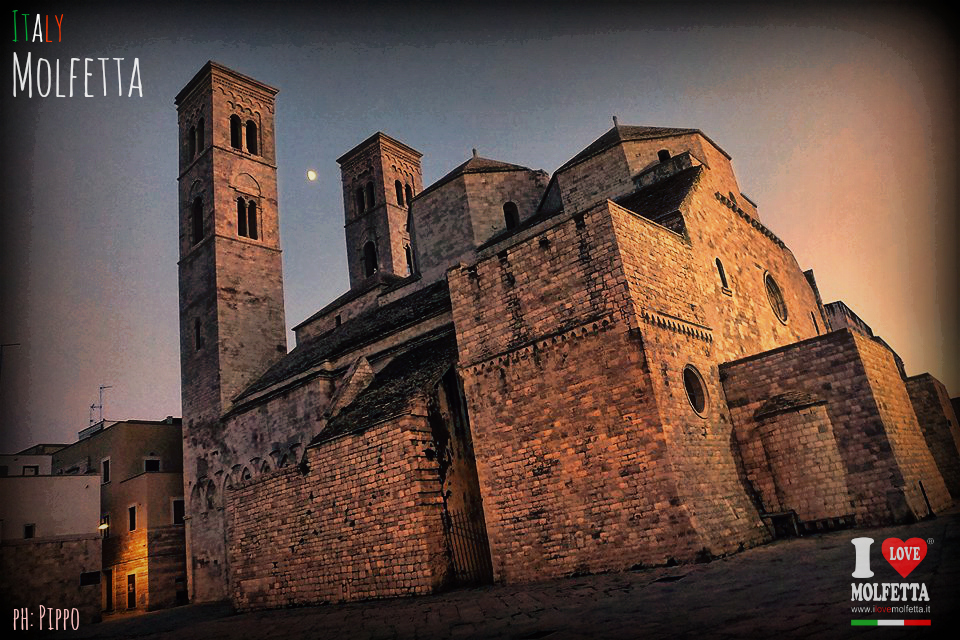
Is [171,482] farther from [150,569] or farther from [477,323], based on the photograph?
[477,323]

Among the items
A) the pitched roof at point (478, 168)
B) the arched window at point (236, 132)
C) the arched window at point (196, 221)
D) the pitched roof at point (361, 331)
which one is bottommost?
the pitched roof at point (361, 331)

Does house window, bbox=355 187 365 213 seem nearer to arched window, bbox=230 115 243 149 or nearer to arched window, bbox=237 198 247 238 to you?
arched window, bbox=230 115 243 149

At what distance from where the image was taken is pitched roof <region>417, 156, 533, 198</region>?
22.6 m

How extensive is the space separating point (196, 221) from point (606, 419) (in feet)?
78.2

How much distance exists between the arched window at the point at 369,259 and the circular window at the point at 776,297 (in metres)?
23.5

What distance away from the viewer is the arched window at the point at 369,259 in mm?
35688

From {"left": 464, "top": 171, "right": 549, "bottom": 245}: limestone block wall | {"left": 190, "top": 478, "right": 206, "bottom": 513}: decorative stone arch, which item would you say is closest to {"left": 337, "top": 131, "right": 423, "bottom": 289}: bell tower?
{"left": 464, "top": 171, "right": 549, "bottom": 245}: limestone block wall

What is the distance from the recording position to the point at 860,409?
10930 mm

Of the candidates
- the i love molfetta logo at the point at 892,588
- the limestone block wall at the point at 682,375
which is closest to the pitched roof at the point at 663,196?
the limestone block wall at the point at 682,375

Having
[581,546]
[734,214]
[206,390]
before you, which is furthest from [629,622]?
[206,390]

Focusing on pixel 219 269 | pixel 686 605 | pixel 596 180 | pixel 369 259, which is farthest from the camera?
pixel 369 259

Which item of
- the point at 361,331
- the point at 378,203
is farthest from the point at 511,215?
the point at 378,203

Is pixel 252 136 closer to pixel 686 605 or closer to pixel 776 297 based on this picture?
pixel 776 297

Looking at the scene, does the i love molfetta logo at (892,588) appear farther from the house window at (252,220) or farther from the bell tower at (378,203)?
the bell tower at (378,203)
